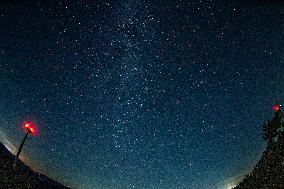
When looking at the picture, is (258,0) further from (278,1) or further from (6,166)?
(6,166)

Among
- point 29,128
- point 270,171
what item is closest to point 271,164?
point 270,171

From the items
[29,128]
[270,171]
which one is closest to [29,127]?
[29,128]

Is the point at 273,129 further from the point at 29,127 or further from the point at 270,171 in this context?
the point at 29,127

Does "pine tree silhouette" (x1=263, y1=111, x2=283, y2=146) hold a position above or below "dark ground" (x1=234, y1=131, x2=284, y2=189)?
above

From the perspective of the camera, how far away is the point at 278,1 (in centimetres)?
833

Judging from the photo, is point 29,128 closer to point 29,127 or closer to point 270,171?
point 29,127

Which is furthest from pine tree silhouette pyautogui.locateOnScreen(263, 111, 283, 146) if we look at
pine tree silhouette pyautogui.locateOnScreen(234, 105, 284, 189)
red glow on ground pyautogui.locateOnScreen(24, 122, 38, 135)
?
red glow on ground pyautogui.locateOnScreen(24, 122, 38, 135)

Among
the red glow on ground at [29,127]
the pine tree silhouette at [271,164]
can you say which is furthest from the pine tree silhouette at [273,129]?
the red glow on ground at [29,127]

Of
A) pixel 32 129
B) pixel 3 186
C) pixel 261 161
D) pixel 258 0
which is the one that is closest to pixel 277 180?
pixel 261 161

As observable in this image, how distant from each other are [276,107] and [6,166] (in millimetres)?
19378

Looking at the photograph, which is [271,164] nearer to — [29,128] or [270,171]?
[270,171]

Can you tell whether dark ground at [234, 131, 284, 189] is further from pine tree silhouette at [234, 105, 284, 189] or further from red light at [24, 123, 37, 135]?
red light at [24, 123, 37, 135]

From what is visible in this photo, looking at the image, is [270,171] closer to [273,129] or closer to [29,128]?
[273,129]

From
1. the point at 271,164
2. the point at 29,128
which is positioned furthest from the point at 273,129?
the point at 29,128
